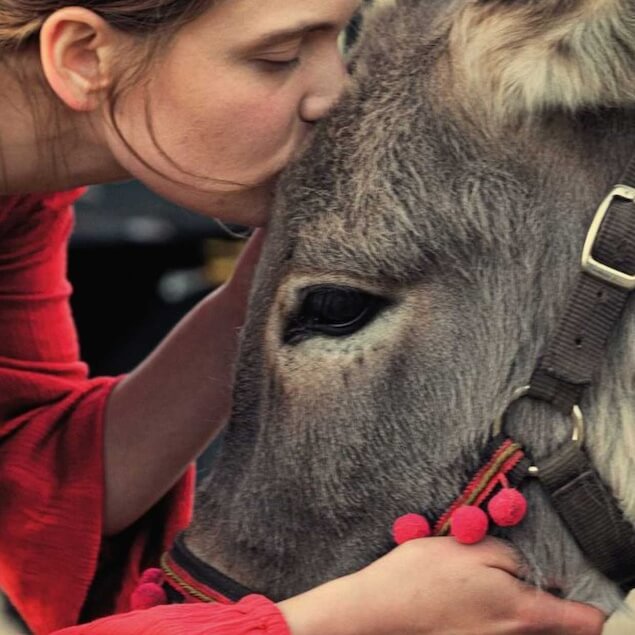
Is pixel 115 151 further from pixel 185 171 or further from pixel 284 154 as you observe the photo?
pixel 284 154

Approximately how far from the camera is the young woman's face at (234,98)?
1.86 meters

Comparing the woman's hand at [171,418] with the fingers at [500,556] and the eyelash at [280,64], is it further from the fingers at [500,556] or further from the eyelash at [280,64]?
the fingers at [500,556]

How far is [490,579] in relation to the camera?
1.80 m

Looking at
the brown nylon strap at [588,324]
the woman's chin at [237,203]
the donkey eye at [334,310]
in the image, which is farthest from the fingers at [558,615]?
the woman's chin at [237,203]

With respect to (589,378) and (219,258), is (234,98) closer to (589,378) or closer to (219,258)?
(589,378)

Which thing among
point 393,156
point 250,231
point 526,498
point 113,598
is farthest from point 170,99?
point 113,598

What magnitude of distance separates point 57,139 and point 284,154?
1.11 ft

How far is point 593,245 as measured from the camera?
1766mm

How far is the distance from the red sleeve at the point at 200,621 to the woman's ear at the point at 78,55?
68cm

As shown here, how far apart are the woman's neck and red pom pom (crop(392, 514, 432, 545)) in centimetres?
68

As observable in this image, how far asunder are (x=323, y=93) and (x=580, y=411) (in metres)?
0.55

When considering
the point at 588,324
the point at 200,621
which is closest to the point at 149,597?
the point at 200,621

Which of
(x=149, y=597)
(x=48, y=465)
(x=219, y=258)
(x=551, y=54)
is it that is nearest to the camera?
(x=551, y=54)

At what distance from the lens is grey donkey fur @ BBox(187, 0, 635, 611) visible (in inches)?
71.0
